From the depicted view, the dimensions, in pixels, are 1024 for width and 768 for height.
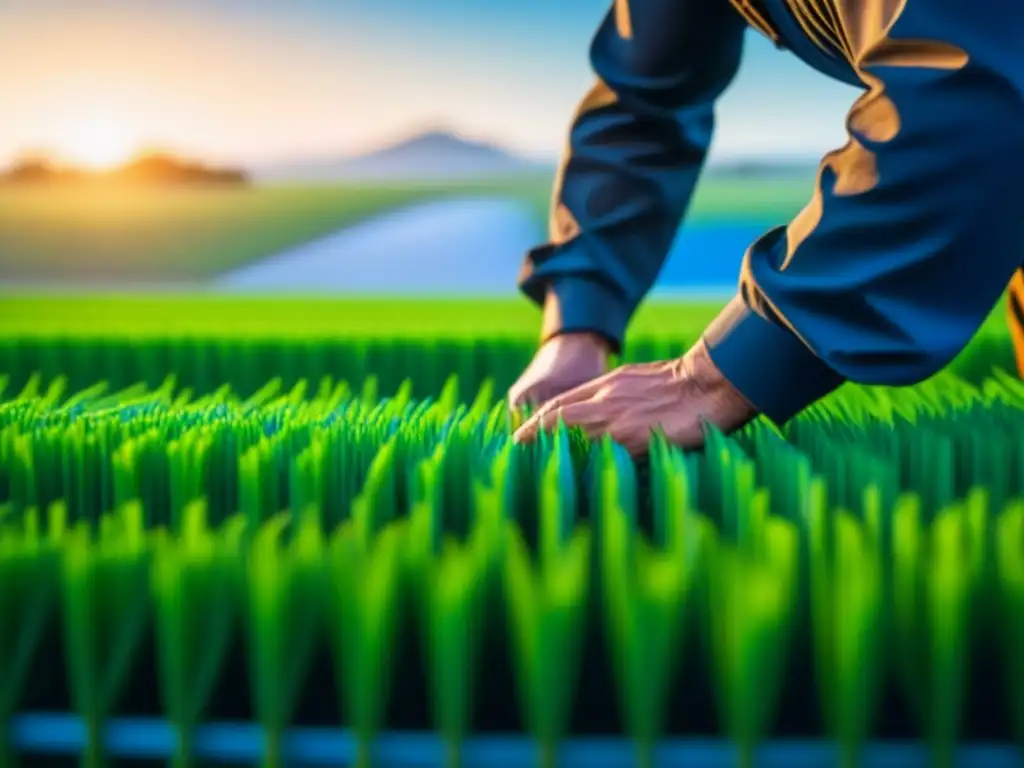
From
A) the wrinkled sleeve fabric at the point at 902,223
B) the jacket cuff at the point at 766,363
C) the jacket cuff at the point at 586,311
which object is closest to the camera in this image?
the wrinkled sleeve fabric at the point at 902,223

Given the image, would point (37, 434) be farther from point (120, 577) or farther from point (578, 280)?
point (578, 280)

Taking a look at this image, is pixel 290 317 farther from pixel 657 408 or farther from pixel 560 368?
pixel 657 408

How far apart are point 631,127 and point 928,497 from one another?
2.33ft

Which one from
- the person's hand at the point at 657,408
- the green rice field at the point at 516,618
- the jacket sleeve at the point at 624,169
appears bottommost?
the green rice field at the point at 516,618

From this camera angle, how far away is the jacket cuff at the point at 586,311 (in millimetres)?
1177

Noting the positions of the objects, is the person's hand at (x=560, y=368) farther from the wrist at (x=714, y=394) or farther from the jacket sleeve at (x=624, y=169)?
the wrist at (x=714, y=394)

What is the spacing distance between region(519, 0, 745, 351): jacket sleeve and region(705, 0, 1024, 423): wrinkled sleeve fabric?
445mm

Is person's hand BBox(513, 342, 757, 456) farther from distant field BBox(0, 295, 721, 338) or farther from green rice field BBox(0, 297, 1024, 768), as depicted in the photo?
distant field BBox(0, 295, 721, 338)

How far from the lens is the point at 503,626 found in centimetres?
47

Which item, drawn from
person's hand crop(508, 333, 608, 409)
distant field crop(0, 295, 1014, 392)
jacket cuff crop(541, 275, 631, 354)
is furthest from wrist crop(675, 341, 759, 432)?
distant field crop(0, 295, 1014, 392)

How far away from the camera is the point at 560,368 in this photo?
110 centimetres

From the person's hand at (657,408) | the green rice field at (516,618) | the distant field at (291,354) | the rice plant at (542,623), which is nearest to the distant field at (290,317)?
the distant field at (291,354)

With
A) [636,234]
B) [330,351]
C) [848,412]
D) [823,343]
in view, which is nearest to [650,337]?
[636,234]

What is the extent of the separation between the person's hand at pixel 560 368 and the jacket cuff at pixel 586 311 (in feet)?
0.04
